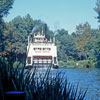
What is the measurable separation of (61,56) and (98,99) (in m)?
53.2

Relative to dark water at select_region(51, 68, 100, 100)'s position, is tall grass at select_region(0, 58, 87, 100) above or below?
above

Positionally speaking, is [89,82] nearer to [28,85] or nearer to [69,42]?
[28,85]

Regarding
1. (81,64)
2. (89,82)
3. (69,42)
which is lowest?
(89,82)

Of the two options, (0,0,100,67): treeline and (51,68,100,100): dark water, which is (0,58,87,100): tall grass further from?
(0,0,100,67): treeline

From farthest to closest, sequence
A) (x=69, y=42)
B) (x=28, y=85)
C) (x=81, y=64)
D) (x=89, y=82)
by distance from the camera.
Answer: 1. (x=69, y=42)
2. (x=81, y=64)
3. (x=89, y=82)
4. (x=28, y=85)

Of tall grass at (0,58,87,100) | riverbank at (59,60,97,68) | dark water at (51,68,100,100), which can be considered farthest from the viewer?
riverbank at (59,60,97,68)

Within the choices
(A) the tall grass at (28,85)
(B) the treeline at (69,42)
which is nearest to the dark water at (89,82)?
(A) the tall grass at (28,85)

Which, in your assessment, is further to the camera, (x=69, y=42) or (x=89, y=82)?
(x=69, y=42)

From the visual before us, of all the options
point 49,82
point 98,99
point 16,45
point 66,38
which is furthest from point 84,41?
point 49,82

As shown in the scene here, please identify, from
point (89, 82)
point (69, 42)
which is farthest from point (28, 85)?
point (69, 42)

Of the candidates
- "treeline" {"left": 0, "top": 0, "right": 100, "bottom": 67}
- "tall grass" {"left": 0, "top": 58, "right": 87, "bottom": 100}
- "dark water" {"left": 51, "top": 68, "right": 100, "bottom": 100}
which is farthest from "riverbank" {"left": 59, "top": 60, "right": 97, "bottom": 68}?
"tall grass" {"left": 0, "top": 58, "right": 87, "bottom": 100}

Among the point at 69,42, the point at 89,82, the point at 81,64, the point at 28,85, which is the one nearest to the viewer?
the point at 28,85

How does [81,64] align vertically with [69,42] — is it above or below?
below

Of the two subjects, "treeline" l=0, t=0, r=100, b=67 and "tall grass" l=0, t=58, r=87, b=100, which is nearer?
"tall grass" l=0, t=58, r=87, b=100
